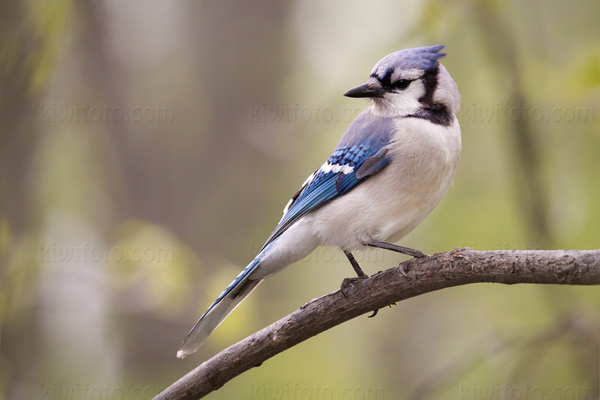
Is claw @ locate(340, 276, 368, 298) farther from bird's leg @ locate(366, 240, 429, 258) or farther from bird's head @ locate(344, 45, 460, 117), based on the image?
bird's head @ locate(344, 45, 460, 117)

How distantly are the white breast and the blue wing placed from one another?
5cm

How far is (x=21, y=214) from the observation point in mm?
3791

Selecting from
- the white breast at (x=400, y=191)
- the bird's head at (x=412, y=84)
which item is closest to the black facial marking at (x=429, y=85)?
the bird's head at (x=412, y=84)

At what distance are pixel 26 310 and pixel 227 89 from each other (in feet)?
9.34

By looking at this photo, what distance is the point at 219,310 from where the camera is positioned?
3.30 metres

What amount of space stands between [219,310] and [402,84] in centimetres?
156

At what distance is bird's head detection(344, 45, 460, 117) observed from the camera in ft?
11.3

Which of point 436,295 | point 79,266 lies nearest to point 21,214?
point 79,266

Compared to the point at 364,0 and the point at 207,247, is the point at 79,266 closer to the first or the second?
the point at 207,247

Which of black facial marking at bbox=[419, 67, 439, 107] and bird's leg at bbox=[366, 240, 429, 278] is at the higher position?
black facial marking at bbox=[419, 67, 439, 107]

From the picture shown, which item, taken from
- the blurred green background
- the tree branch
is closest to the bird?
the tree branch

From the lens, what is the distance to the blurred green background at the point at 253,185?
3809 mm

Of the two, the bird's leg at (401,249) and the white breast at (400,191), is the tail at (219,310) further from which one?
the bird's leg at (401,249)

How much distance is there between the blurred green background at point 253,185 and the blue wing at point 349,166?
90 cm
